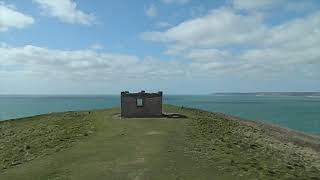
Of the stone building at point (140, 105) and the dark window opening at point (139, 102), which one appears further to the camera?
the dark window opening at point (139, 102)

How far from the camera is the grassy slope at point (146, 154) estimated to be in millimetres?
23047

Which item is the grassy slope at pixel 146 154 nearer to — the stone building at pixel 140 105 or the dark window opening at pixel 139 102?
the stone building at pixel 140 105

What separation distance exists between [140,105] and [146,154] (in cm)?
2557

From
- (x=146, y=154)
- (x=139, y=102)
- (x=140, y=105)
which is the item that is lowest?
(x=146, y=154)

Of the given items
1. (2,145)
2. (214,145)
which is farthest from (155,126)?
(2,145)

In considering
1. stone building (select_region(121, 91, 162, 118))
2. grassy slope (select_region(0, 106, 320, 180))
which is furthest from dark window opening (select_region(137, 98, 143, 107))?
grassy slope (select_region(0, 106, 320, 180))

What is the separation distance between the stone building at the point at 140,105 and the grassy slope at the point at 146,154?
6.98 m

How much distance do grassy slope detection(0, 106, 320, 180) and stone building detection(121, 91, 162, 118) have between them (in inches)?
275

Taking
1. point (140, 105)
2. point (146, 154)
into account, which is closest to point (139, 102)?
point (140, 105)

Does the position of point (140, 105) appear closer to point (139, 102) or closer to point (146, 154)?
point (139, 102)

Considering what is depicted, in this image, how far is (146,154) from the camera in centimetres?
2762

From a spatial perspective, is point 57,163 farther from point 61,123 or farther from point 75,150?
point 61,123

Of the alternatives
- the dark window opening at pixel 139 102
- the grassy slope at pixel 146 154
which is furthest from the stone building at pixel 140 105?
the grassy slope at pixel 146 154

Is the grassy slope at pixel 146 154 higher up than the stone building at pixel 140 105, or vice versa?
the stone building at pixel 140 105
